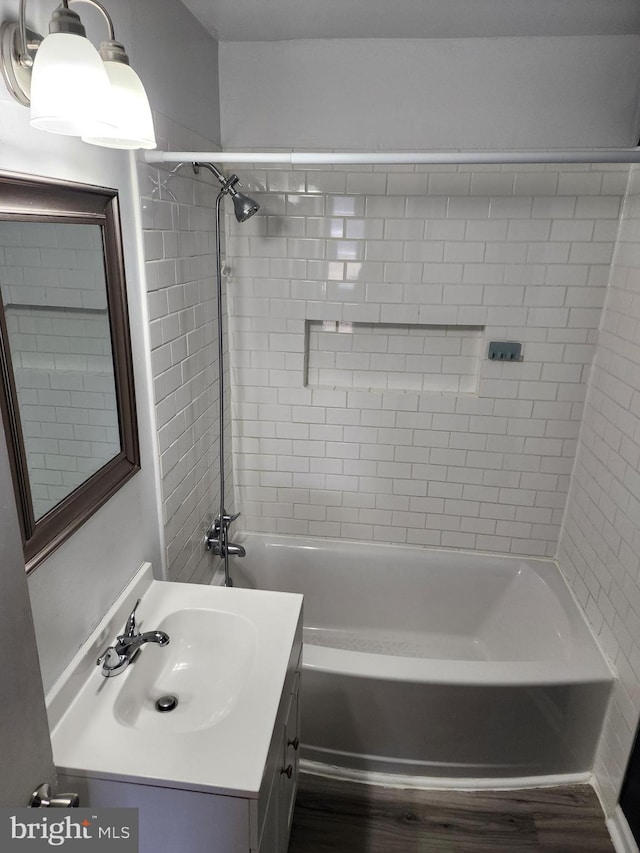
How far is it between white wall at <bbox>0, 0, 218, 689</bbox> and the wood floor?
1.06 meters

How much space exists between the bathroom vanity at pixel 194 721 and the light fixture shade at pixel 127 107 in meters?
1.16

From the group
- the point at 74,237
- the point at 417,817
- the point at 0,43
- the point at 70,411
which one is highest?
the point at 0,43

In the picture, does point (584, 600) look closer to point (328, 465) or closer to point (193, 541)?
point (328, 465)

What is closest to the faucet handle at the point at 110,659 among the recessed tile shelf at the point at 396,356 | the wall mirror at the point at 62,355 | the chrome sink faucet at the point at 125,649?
the chrome sink faucet at the point at 125,649

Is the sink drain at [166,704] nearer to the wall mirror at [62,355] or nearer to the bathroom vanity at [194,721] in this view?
the bathroom vanity at [194,721]

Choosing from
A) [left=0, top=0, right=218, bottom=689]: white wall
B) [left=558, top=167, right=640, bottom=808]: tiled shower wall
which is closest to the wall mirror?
[left=0, top=0, right=218, bottom=689]: white wall

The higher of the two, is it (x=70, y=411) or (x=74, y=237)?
(x=74, y=237)

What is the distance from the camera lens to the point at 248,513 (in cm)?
279

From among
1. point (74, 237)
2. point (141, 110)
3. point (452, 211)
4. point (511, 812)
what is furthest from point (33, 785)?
point (452, 211)

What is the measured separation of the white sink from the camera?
1.13 meters

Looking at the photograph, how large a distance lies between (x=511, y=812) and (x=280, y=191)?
98.8 inches

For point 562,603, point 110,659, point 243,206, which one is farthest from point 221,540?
point 562,603

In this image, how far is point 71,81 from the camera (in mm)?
894

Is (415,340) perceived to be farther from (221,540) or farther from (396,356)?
(221,540)
